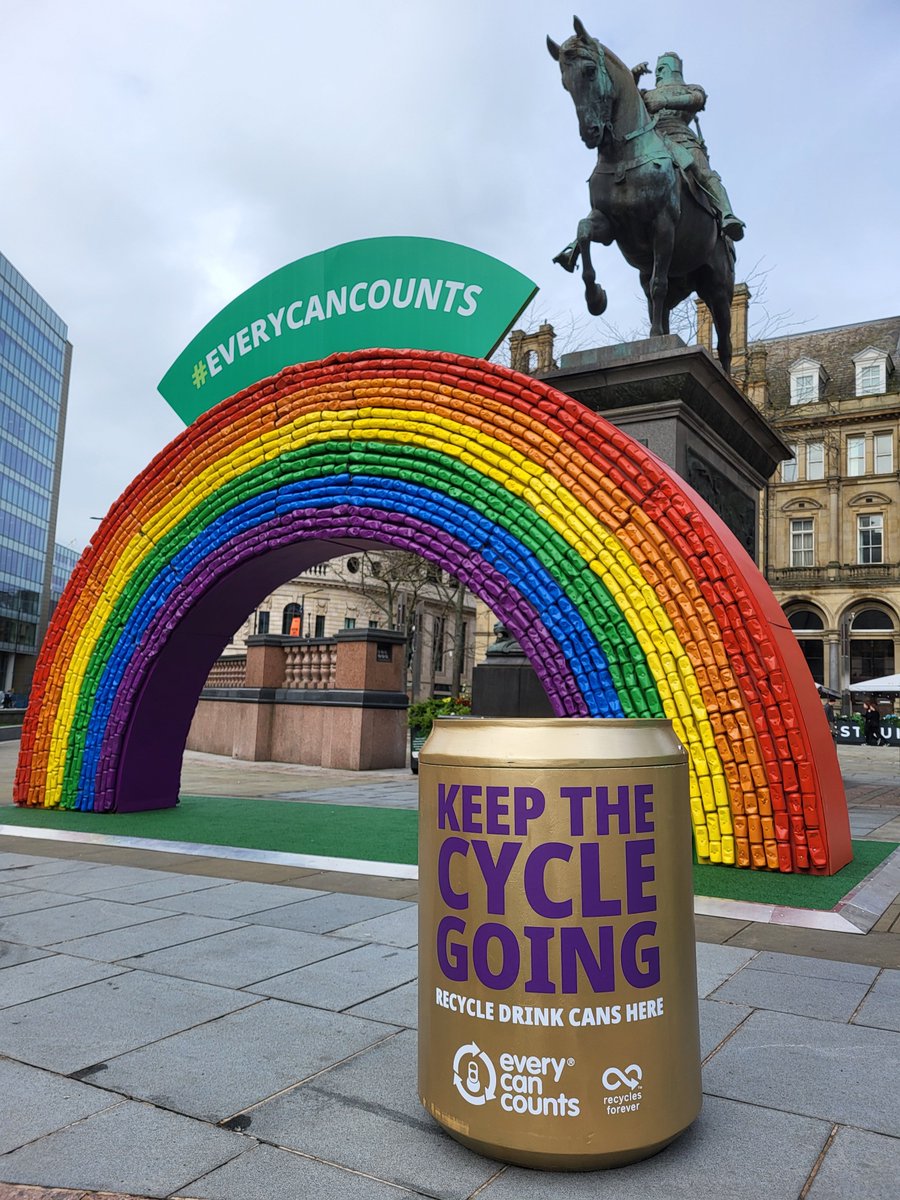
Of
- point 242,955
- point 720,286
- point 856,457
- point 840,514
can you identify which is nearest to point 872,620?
point 840,514

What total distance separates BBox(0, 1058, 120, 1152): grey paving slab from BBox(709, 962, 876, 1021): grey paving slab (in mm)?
2449

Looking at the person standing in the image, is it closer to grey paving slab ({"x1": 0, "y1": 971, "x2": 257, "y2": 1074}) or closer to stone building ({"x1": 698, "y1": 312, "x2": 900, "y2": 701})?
stone building ({"x1": 698, "y1": 312, "x2": 900, "y2": 701})

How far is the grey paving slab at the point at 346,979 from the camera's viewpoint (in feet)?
12.6

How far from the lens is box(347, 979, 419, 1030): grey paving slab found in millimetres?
3584

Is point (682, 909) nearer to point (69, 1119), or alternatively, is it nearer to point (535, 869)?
point (535, 869)

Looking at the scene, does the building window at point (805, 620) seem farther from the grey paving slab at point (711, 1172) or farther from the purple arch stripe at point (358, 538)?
the grey paving slab at point (711, 1172)

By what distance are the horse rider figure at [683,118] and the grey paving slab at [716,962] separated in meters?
7.76

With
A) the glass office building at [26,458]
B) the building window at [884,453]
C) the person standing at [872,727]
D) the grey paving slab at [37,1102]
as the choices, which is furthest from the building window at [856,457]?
the glass office building at [26,458]

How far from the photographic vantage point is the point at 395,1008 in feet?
12.2

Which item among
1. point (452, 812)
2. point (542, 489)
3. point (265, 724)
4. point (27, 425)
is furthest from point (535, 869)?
point (27, 425)

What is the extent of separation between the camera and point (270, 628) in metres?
64.4

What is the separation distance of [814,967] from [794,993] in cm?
48

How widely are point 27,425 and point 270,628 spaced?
27525 mm

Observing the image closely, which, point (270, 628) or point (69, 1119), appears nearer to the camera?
point (69, 1119)
